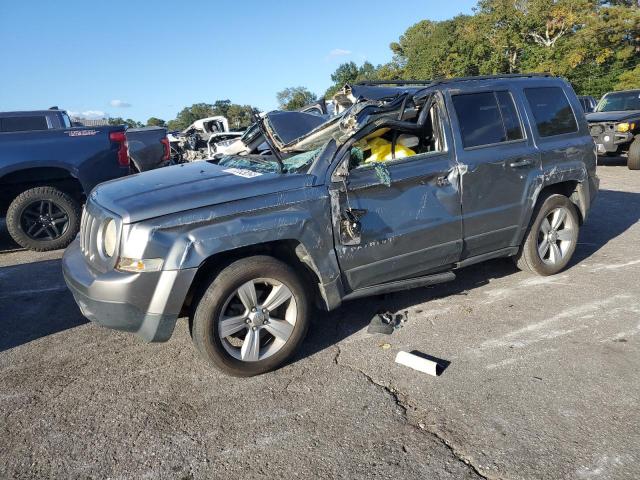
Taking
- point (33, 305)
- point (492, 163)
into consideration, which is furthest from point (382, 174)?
point (33, 305)

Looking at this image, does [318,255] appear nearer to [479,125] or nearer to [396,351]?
[396,351]

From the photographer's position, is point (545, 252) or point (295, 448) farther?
point (545, 252)

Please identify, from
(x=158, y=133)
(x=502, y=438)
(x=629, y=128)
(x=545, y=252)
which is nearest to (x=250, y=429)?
(x=502, y=438)

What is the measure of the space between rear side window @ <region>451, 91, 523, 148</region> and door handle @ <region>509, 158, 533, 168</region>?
21cm

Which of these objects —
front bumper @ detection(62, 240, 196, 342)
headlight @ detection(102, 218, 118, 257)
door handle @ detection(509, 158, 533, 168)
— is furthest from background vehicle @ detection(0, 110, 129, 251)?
door handle @ detection(509, 158, 533, 168)

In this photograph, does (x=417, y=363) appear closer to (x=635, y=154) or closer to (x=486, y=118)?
(x=486, y=118)

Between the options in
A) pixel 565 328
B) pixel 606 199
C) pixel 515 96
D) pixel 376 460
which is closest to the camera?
pixel 376 460

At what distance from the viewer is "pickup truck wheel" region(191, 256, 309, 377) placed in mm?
3145

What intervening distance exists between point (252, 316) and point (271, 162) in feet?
4.21

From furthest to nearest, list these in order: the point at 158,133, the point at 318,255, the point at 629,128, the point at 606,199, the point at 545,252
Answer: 1. the point at 629,128
2. the point at 158,133
3. the point at 606,199
4. the point at 545,252
5. the point at 318,255

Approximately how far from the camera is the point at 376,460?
2.54 m

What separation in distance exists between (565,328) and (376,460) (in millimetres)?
2214

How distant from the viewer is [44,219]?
6.62 meters

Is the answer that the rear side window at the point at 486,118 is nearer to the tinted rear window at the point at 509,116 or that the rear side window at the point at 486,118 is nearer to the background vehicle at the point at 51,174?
the tinted rear window at the point at 509,116
